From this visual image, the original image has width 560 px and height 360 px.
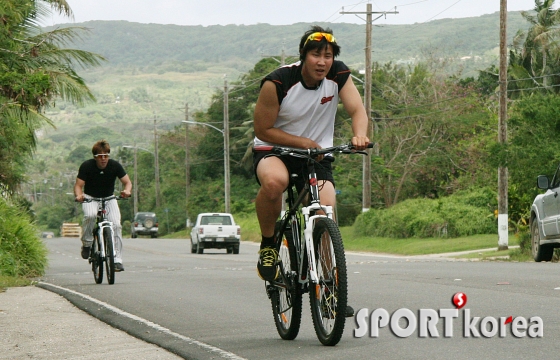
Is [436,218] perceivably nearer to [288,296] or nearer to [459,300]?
[459,300]

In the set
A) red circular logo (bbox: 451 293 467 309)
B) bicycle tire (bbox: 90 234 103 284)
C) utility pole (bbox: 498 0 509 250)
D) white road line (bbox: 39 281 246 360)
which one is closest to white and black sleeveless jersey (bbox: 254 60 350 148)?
white road line (bbox: 39 281 246 360)

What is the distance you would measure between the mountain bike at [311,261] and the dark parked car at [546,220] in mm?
10285

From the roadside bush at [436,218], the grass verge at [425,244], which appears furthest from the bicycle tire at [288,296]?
the roadside bush at [436,218]

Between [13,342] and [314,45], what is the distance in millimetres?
3135

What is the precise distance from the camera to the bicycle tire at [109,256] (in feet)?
45.3

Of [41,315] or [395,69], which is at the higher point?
[395,69]

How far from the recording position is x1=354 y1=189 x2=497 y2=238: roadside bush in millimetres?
36312

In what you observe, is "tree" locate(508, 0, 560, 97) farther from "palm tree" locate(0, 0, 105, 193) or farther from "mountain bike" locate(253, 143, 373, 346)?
"mountain bike" locate(253, 143, 373, 346)

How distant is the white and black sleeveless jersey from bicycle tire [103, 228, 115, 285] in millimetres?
7011

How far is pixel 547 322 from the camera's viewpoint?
24.9 ft

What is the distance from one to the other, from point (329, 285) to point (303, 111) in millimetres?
1293

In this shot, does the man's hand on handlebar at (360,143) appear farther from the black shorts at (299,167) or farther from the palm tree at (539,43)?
the palm tree at (539,43)

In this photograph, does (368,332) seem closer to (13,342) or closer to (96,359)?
(96,359)

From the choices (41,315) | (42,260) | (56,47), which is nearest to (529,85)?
(56,47)
